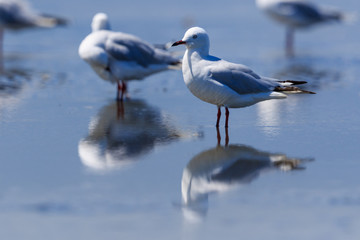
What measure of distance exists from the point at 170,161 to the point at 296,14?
12591 mm

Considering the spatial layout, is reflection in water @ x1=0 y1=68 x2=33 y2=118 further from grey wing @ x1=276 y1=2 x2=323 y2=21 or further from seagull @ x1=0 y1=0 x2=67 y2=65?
grey wing @ x1=276 y1=2 x2=323 y2=21

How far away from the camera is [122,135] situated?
23.9 feet

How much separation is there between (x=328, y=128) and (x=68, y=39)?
10.9 m

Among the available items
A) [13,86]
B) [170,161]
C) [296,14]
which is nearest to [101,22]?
[13,86]

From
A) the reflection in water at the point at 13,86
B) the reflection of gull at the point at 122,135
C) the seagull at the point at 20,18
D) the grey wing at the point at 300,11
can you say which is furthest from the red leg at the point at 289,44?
the reflection of gull at the point at 122,135

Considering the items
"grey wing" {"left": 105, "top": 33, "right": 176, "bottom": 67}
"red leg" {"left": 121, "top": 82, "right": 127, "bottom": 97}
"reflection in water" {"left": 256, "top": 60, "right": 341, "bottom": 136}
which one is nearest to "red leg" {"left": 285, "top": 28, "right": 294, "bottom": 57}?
"reflection in water" {"left": 256, "top": 60, "right": 341, "bottom": 136}

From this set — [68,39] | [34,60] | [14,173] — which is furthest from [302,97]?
[68,39]

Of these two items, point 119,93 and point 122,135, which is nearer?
point 122,135

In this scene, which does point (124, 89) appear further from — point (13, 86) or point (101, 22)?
point (13, 86)

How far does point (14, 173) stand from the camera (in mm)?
5777

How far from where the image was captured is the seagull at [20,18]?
16656 mm

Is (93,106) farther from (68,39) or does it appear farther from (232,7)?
(232,7)

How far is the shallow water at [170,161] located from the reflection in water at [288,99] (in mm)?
30

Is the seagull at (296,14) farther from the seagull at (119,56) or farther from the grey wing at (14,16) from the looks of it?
the seagull at (119,56)
